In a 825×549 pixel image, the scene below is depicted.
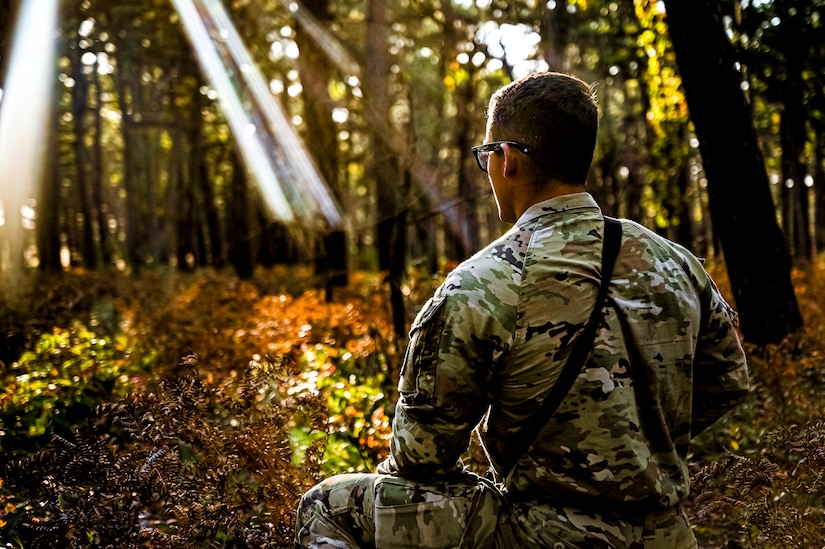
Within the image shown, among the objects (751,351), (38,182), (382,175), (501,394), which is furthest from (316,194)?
(501,394)

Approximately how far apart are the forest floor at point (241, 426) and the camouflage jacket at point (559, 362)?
145 cm

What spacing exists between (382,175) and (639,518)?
11270 mm

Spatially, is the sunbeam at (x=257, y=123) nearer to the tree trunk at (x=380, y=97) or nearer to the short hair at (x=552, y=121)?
the tree trunk at (x=380, y=97)

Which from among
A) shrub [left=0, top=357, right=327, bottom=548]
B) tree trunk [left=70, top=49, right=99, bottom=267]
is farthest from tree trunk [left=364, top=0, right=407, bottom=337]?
shrub [left=0, top=357, right=327, bottom=548]

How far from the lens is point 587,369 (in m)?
2.14

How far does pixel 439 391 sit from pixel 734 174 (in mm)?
5661

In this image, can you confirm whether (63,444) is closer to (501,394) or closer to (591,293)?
(501,394)

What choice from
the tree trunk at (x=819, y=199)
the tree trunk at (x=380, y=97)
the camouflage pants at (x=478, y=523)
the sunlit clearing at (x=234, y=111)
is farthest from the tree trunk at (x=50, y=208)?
the tree trunk at (x=819, y=199)

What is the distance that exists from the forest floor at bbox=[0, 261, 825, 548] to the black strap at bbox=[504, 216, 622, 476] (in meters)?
1.69

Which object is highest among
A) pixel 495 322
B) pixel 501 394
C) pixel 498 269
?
pixel 498 269

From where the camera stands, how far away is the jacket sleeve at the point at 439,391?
2.10 meters

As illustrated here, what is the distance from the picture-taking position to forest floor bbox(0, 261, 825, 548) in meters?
3.38

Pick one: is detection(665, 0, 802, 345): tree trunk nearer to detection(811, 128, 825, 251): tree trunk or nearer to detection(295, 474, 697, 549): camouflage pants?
detection(295, 474, 697, 549): camouflage pants

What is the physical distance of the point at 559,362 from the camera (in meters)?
2.13
